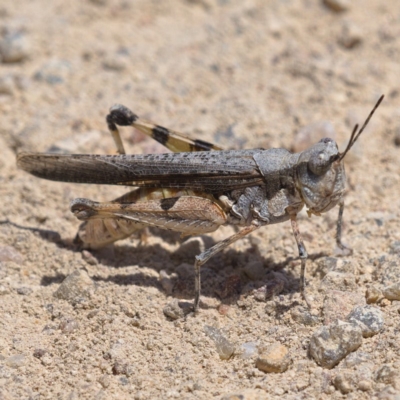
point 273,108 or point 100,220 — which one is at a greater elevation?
point 273,108

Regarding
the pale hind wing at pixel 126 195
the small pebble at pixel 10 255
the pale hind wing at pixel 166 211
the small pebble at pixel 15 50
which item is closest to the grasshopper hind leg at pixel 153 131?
the pale hind wing at pixel 126 195

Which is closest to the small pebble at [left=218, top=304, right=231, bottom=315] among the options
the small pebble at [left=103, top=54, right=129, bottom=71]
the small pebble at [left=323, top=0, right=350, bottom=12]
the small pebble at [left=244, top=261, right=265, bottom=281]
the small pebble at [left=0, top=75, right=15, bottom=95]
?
the small pebble at [left=244, top=261, right=265, bottom=281]

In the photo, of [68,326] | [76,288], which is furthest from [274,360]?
[76,288]

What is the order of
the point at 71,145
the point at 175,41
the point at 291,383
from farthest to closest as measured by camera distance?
the point at 175,41
the point at 71,145
the point at 291,383

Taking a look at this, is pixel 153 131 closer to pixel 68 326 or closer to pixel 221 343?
pixel 68 326

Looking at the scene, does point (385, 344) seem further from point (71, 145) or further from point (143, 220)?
point (71, 145)

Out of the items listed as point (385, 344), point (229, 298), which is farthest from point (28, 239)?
point (385, 344)

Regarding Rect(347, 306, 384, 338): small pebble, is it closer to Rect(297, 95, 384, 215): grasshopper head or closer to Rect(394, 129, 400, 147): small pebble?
Rect(297, 95, 384, 215): grasshopper head
